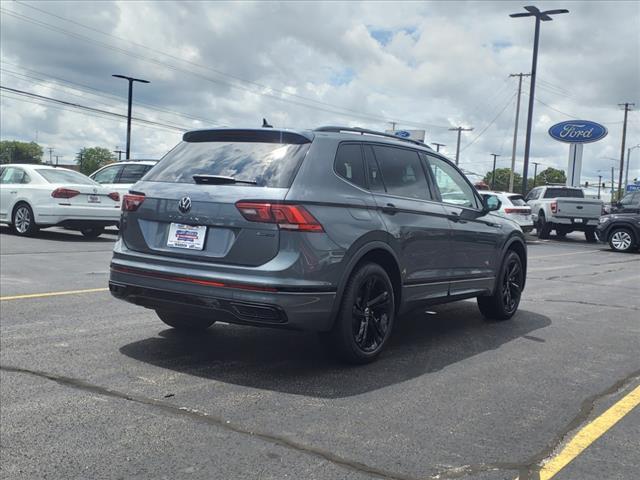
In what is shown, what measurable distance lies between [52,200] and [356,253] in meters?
10.8

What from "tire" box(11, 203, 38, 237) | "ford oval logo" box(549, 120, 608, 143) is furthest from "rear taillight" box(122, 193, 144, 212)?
"ford oval logo" box(549, 120, 608, 143)

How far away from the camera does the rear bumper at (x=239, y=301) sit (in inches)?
169

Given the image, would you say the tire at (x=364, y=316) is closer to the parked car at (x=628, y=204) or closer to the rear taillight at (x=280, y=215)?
the rear taillight at (x=280, y=215)

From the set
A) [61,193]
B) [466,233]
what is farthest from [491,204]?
[61,193]

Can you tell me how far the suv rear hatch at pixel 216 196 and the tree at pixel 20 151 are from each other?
177 metres

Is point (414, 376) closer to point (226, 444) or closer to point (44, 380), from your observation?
point (226, 444)

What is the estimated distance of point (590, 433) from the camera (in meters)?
3.74

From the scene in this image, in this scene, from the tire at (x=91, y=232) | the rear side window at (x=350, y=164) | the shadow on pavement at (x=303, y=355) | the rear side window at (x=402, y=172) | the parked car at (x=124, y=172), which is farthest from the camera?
the parked car at (x=124, y=172)

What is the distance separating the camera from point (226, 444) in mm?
3389

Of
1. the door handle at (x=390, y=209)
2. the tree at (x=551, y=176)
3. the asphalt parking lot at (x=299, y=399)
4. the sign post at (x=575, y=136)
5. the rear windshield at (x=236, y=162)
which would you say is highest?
the tree at (x=551, y=176)

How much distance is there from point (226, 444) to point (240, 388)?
2.99ft

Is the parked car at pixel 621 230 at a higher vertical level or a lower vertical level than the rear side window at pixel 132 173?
lower

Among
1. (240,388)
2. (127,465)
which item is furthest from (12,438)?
Result: (240,388)

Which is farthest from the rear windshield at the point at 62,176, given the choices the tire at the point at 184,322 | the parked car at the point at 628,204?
the parked car at the point at 628,204
